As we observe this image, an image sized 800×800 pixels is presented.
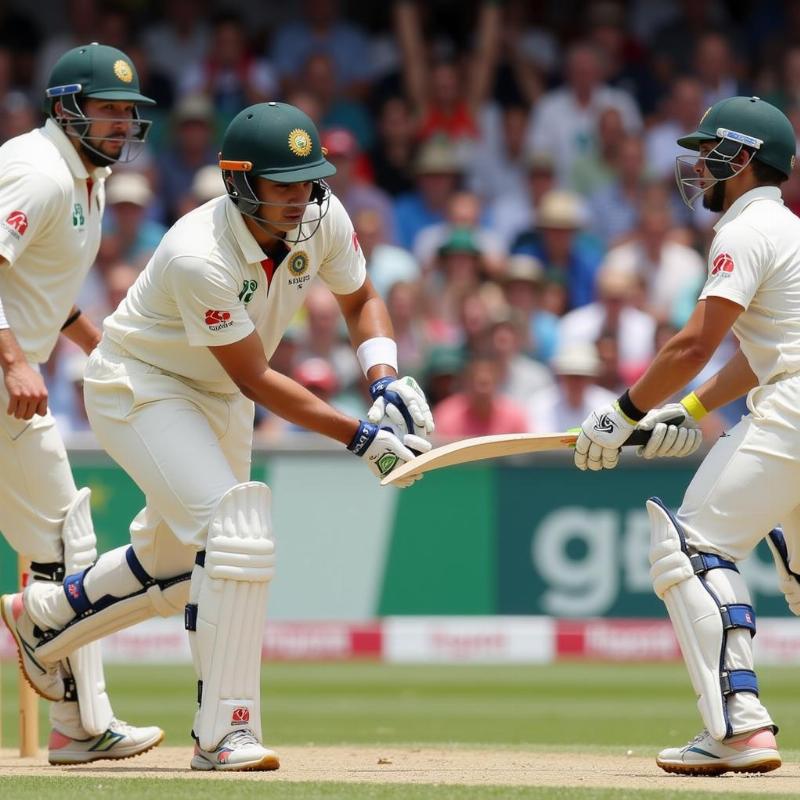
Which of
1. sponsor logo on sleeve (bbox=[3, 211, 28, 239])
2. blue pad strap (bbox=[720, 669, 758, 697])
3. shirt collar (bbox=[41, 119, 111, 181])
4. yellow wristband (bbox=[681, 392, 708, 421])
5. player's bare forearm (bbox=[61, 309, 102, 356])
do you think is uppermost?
shirt collar (bbox=[41, 119, 111, 181])

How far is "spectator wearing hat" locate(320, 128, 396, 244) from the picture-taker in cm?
1092

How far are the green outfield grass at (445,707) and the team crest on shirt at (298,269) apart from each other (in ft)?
5.12

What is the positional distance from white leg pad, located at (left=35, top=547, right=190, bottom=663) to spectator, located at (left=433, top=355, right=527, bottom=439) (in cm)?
436

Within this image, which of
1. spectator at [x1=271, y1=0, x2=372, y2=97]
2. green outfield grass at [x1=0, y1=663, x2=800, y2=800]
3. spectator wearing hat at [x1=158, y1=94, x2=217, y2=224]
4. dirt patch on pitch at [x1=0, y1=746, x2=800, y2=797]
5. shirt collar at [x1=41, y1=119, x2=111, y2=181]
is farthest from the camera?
spectator at [x1=271, y1=0, x2=372, y2=97]

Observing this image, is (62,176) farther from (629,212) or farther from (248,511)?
(629,212)

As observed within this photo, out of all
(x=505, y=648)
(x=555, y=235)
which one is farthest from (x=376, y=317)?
(x=555, y=235)

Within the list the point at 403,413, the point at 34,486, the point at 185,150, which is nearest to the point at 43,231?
the point at 34,486

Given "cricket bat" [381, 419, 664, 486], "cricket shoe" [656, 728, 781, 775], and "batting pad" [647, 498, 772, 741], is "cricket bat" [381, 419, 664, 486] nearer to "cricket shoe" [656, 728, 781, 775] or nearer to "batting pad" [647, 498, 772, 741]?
"batting pad" [647, 498, 772, 741]

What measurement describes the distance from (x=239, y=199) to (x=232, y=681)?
1.42 metres

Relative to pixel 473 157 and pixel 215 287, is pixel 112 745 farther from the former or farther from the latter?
pixel 473 157

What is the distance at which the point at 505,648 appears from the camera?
9.26 meters

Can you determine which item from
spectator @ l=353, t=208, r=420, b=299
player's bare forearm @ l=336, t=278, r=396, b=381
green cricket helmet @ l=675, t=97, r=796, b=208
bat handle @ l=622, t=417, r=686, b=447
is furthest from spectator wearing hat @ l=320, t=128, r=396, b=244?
bat handle @ l=622, t=417, r=686, b=447

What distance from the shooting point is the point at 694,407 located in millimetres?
5188

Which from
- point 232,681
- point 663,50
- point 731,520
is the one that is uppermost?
point 663,50
